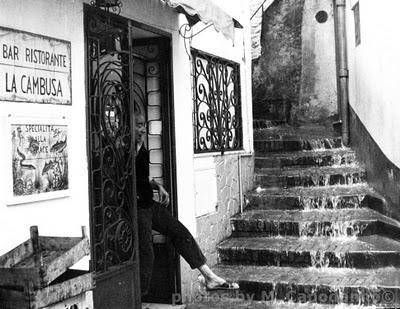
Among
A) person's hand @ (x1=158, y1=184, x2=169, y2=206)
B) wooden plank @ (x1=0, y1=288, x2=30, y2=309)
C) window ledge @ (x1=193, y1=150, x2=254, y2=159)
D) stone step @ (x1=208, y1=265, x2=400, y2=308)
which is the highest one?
window ledge @ (x1=193, y1=150, x2=254, y2=159)

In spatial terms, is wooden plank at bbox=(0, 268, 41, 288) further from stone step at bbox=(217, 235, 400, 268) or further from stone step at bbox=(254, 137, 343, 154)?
stone step at bbox=(254, 137, 343, 154)

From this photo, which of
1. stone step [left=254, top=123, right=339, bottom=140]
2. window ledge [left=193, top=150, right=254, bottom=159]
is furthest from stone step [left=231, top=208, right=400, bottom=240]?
stone step [left=254, top=123, right=339, bottom=140]

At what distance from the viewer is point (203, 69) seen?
825 centimetres

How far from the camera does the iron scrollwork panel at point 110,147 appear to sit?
5445mm

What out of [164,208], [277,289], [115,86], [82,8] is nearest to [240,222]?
[277,289]

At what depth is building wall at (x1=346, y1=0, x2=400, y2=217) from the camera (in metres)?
7.70

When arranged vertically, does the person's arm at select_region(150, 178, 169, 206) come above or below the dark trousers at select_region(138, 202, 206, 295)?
above

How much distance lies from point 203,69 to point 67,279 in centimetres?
479

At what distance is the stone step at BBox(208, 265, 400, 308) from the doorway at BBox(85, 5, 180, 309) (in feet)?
3.13

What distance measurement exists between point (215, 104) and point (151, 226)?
2.87 metres

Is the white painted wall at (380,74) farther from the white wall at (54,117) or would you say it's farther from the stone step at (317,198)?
the white wall at (54,117)

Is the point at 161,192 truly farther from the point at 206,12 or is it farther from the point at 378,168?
the point at 378,168

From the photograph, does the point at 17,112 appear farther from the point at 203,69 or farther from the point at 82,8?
the point at 203,69

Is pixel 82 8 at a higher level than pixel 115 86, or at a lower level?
higher
